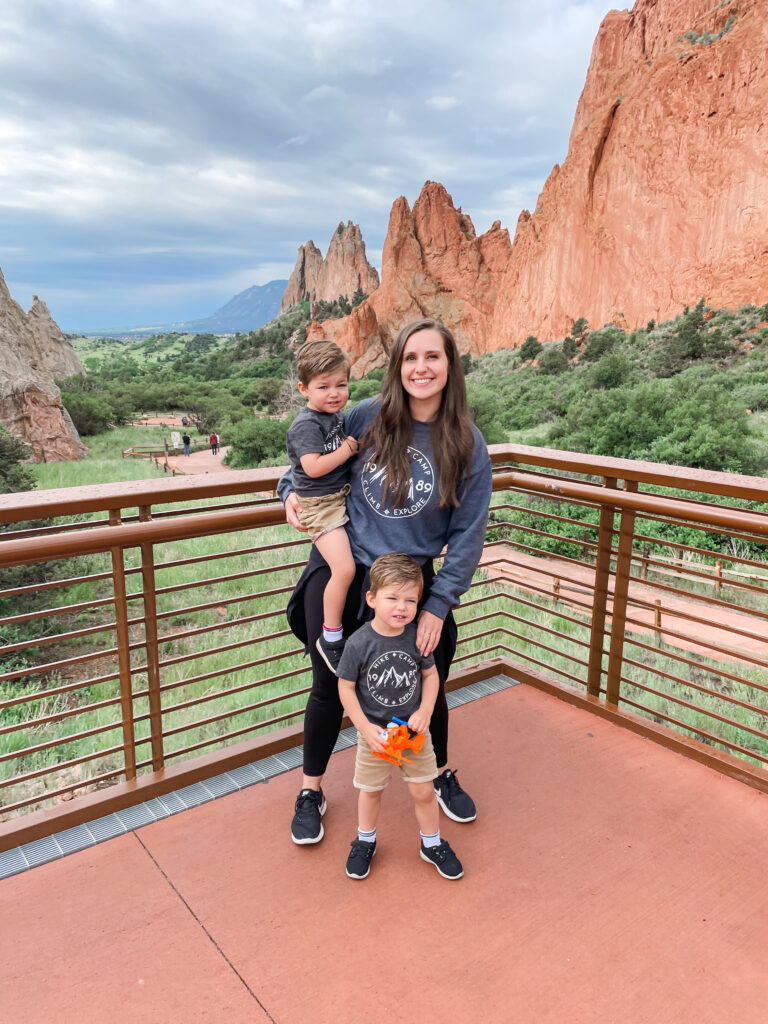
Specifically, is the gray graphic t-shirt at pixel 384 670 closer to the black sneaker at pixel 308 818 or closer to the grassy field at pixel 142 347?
the black sneaker at pixel 308 818

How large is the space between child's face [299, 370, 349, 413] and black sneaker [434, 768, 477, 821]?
1.25 metres

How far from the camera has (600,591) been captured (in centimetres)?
263

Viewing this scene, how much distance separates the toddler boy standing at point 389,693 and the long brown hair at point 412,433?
22 centimetres

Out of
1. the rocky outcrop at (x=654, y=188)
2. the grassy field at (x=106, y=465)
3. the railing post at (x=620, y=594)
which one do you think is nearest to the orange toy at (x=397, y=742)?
the railing post at (x=620, y=594)

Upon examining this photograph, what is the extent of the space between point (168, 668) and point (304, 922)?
4.91 meters

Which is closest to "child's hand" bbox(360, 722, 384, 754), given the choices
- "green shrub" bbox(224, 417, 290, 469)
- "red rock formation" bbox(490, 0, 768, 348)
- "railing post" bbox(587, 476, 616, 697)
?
"railing post" bbox(587, 476, 616, 697)

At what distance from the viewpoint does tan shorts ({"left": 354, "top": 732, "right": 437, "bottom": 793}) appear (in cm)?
176

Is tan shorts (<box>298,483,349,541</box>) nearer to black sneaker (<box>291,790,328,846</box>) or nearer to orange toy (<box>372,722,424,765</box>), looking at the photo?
orange toy (<box>372,722,424,765</box>)

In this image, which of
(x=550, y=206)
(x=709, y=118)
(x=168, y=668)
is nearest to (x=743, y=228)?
(x=709, y=118)

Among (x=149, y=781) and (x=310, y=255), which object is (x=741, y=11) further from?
(x=310, y=255)

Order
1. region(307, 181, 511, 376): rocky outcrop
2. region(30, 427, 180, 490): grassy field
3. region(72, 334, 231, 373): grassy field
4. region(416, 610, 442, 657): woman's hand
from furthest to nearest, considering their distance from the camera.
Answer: region(72, 334, 231, 373): grassy field, region(307, 181, 511, 376): rocky outcrop, region(30, 427, 180, 490): grassy field, region(416, 610, 442, 657): woman's hand

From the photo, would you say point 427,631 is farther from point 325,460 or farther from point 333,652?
point 325,460

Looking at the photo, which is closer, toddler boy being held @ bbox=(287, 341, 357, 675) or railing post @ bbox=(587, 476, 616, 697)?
toddler boy being held @ bbox=(287, 341, 357, 675)

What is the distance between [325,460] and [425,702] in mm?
705
